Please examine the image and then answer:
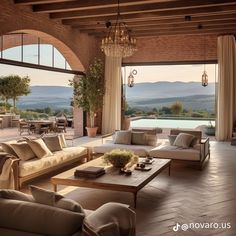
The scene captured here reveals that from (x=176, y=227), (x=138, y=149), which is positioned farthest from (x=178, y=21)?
(x=176, y=227)

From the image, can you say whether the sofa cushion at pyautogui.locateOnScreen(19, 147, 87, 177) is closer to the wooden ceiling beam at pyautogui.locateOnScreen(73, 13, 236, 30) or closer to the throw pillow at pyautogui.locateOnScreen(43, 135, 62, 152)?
the throw pillow at pyautogui.locateOnScreen(43, 135, 62, 152)

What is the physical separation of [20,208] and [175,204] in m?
2.70

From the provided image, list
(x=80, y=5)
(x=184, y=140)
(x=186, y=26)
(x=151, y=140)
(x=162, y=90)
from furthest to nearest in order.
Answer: (x=162, y=90) → (x=186, y=26) → (x=80, y=5) → (x=151, y=140) → (x=184, y=140)

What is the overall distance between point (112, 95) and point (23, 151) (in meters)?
7.02

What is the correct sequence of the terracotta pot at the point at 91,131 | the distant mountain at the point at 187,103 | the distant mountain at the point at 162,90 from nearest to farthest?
the terracotta pot at the point at 91,131, the distant mountain at the point at 187,103, the distant mountain at the point at 162,90

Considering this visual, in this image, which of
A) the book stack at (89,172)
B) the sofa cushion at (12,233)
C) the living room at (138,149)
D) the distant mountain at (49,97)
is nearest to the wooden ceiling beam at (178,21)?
the living room at (138,149)

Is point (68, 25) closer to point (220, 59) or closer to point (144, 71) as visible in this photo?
point (220, 59)

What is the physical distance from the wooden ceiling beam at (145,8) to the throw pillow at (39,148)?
406 centimetres

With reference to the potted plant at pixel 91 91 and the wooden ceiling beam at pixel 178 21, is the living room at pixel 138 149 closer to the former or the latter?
the wooden ceiling beam at pixel 178 21

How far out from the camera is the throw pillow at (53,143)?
258 inches

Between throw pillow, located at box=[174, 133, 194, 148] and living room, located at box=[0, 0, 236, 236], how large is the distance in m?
0.03

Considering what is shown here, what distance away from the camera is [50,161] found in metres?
5.80

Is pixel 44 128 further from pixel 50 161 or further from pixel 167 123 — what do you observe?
pixel 50 161

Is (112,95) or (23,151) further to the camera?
(112,95)
